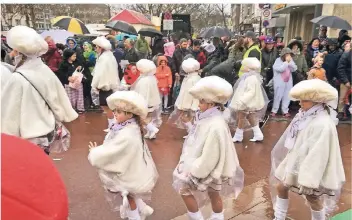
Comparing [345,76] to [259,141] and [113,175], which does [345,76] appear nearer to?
[259,141]

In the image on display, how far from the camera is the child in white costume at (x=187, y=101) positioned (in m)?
7.12

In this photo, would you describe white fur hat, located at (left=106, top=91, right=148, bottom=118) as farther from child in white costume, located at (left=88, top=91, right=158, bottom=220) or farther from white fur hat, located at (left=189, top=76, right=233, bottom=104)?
white fur hat, located at (left=189, top=76, right=233, bottom=104)

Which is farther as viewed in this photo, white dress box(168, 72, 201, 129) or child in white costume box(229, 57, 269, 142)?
white dress box(168, 72, 201, 129)

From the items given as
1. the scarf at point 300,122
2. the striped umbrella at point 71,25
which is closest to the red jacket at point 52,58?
the striped umbrella at point 71,25

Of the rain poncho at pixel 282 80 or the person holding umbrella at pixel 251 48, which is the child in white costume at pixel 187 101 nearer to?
the person holding umbrella at pixel 251 48

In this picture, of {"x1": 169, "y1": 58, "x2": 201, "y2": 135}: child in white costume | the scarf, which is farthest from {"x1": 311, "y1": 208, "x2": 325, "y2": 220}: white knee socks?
{"x1": 169, "y1": 58, "x2": 201, "y2": 135}: child in white costume

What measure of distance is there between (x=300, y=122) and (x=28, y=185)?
3.13m

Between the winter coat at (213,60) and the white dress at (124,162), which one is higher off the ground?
the winter coat at (213,60)

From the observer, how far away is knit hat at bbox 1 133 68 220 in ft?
2.76

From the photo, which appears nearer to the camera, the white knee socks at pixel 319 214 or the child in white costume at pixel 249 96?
the white knee socks at pixel 319 214

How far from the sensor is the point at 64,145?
4.29 m

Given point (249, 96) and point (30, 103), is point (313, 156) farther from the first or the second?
point (249, 96)

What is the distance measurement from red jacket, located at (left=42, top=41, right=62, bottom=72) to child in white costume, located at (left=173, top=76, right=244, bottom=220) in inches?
248

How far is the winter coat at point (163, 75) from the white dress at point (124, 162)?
5.23 meters
